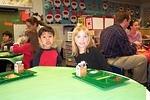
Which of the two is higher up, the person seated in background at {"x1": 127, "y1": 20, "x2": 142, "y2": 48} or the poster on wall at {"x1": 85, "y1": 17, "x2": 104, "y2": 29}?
the poster on wall at {"x1": 85, "y1": 17, "x2": 104, "y2": 29}

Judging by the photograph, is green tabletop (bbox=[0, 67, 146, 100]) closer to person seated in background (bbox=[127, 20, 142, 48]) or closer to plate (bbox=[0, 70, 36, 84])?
plate (bbox=[0, 70, 36, 84])

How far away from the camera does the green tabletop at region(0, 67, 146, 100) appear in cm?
125

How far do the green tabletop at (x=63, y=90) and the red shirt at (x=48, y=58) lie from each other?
72 cm

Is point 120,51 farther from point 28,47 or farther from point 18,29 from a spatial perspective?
point 18,29

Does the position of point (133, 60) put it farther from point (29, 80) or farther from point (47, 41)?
point (29, 80)

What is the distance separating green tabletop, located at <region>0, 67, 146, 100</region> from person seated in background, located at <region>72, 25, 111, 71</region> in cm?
55

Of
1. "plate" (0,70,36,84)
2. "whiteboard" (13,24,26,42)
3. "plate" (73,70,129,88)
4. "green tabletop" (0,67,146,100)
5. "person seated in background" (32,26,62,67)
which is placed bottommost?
"green tabletop" (0,67,146,100)

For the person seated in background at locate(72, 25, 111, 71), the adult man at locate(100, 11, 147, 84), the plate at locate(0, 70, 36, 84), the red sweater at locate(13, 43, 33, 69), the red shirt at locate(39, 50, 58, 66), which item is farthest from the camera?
the red sweater at locate(13, 43, 33, 69)

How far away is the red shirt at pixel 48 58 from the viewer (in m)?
2.44

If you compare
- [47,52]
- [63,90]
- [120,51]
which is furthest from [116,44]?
[63,90]

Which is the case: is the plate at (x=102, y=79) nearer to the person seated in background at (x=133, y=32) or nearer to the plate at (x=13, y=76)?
the plate at (x=13, y=76)

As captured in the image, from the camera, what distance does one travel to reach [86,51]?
2242 millimetres

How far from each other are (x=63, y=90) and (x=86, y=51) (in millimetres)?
909

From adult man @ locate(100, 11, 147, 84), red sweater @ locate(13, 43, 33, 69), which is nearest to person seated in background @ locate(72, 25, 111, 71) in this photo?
adult man @ locate(100, 11, 147, 84)
